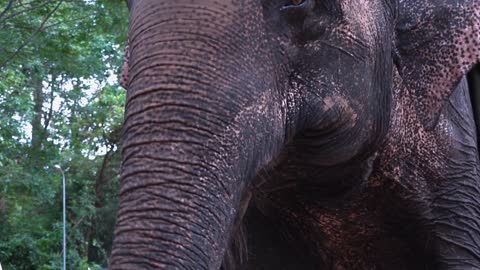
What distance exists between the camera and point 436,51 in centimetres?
506

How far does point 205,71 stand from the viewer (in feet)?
11.5

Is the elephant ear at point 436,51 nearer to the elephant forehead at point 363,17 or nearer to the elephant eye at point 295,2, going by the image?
the elephant forehead at point 363,17

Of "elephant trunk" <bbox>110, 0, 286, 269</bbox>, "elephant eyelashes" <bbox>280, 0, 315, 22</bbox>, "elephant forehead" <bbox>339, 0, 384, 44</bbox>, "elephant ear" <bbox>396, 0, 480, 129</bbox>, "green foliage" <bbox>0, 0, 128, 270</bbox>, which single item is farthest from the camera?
"green foliage" <bbox>0, 0, 128, 270</bbox>

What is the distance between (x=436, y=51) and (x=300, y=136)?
3.45 ft

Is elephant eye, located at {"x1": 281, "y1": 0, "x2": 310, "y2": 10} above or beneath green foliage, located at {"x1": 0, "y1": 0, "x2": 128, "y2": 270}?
beneath

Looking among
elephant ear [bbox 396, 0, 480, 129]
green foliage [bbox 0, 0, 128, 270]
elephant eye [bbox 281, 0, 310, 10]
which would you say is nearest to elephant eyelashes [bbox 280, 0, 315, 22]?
elephant eye [bbox 281, 0, 310, 10]

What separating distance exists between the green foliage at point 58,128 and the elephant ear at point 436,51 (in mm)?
12796

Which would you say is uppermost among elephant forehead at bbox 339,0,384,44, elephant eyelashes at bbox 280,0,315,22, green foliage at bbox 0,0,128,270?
green foliage at bbox 0,0,128,270

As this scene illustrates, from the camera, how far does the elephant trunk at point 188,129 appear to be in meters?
3.29

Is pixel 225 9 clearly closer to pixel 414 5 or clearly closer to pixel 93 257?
pixel 414 5

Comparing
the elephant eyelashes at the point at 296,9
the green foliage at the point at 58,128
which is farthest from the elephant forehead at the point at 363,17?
the green foliage at the point at 58,128

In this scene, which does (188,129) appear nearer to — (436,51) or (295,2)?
(295,2)

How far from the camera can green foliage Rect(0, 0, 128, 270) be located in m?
18.7

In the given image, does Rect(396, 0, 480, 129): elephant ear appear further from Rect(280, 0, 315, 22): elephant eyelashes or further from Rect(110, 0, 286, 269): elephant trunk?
Rect(110, 0, 286, 269): elephant trunk
